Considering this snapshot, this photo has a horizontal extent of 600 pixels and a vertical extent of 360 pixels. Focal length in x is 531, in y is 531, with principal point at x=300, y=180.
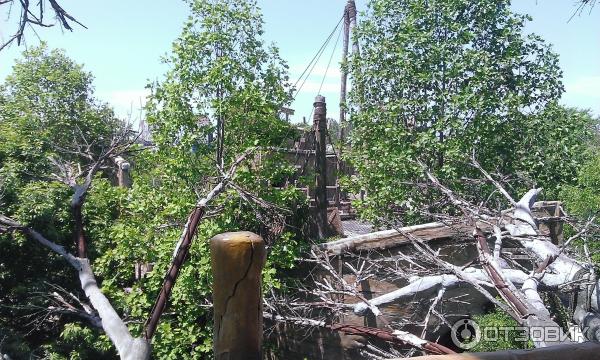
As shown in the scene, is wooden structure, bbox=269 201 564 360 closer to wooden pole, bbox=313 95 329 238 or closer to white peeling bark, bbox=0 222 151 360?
wooden pole, bbox=313 95 329 238

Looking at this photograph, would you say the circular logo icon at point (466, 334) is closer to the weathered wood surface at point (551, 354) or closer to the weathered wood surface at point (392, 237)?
the weathered wood surface at point (392, 237)

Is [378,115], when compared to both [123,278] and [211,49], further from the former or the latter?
[123,278]

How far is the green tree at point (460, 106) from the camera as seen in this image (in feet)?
27.6

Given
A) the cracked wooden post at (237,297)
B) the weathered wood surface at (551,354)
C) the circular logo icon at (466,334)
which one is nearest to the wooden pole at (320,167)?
the circular logo icon at (466,334)

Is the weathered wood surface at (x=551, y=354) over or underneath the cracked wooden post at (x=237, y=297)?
underneath

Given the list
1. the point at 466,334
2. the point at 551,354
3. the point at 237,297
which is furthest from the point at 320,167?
the point at 237,297

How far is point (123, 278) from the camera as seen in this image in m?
8.62

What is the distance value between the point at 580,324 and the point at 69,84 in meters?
14.3

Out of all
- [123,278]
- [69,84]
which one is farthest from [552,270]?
[69,84]

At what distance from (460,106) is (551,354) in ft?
23.0

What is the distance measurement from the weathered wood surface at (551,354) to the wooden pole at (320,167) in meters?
6.70

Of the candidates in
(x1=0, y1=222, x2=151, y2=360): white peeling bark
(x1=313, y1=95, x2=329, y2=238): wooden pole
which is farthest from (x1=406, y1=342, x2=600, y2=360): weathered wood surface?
(x1=313, y1=95, x2=329, y2=238): wooden pole

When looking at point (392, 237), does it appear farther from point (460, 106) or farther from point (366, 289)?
point (460, 106)

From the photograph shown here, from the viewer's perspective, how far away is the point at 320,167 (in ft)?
28.5
